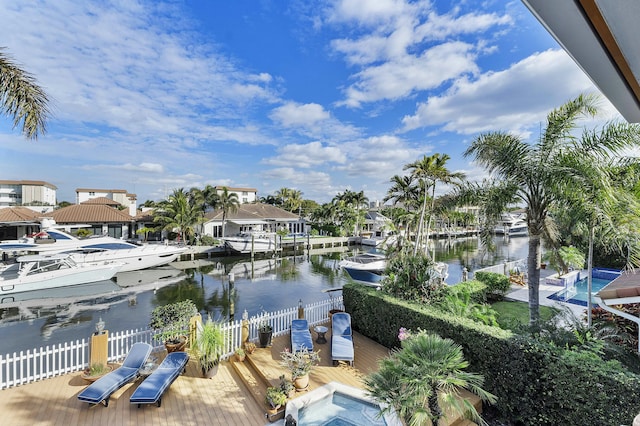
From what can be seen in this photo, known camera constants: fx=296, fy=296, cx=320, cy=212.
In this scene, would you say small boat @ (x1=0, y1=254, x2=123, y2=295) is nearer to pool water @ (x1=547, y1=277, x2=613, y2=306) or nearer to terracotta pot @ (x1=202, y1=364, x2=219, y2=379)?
terracotta pot @ (x1=202, y1=364, x2=219, y2=379)

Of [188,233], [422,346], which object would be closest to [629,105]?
[422,346]

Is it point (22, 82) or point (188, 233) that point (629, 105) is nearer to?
point (22, 82)

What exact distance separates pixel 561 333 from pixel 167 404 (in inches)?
332

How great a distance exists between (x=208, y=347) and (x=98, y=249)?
66.6 feet

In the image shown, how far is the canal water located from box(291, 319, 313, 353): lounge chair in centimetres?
541

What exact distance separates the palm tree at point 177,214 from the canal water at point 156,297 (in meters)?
6.03

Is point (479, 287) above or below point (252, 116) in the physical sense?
below

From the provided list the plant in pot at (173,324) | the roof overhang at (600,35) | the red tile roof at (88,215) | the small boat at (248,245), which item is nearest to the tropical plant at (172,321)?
the plant in pot at (173,324)

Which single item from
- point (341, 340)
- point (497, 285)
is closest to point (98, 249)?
point (341, 340)

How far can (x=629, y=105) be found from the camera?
5.65 ft

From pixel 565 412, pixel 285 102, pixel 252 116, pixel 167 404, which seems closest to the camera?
pixel 565 412

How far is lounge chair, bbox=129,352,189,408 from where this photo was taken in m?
5.72

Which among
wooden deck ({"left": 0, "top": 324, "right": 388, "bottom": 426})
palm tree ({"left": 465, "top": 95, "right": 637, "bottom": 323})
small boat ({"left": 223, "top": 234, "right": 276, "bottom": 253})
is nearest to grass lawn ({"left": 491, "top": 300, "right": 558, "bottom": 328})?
palm tree ({"left": 465, "top": 95, "right": 637, "bottom": 323})

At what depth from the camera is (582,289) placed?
51.0 ft
